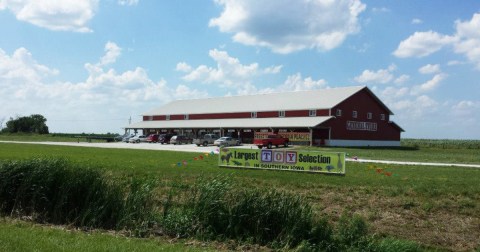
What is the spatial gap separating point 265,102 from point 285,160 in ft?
175

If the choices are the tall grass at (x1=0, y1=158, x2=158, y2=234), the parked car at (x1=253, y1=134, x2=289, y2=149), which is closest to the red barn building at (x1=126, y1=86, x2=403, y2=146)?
the parked car at (x1=253, y1=134, x2=289, y2=149)

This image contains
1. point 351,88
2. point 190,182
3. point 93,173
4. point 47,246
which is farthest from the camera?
point 351,88

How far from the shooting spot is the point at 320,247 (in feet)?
35.1

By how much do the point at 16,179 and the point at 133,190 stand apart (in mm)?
A: 3117

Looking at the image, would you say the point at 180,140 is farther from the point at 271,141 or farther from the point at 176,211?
the point at 176,211

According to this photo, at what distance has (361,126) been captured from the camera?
212 feet

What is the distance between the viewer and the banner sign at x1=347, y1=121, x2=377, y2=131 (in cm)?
6236

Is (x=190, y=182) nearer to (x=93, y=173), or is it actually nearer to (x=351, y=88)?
(x=93, y=173)

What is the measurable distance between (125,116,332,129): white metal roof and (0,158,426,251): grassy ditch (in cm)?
4641

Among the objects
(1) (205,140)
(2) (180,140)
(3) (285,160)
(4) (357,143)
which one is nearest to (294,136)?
(4) (357,143)

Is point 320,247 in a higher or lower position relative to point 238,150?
lower

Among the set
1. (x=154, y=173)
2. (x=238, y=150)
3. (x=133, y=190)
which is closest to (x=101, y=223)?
(x=133, y=190)

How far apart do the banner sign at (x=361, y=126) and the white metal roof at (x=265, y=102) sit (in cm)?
380

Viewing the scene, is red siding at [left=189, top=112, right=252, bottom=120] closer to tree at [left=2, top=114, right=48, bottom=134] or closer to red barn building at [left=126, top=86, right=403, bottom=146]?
red barn building at [left=126, top=86, right=403, bottom=146]
